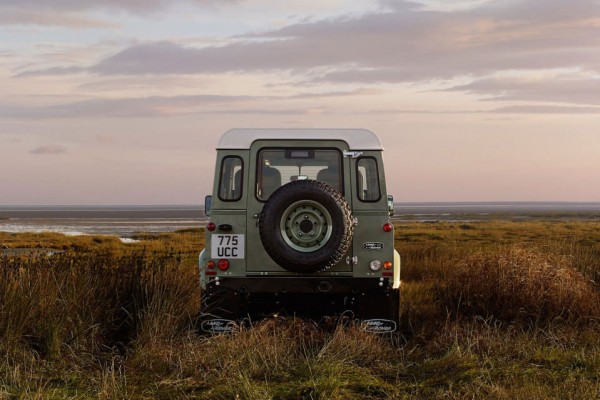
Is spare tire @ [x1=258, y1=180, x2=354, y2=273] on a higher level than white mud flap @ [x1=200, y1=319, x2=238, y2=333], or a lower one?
higher

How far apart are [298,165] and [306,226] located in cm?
103

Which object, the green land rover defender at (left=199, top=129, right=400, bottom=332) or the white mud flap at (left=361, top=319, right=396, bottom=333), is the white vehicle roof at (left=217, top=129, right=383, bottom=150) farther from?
the white mud flap at (left=361, top=319, right=396, bottom=333)

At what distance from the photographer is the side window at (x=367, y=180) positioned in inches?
368

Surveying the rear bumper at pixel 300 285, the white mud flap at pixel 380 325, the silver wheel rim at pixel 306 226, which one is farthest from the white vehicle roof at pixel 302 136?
the white mud flap at pixel 380 325

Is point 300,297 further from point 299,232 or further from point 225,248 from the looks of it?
point 225,248

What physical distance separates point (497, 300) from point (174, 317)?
4.35 metres

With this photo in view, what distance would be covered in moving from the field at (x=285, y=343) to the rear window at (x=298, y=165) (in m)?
1.68

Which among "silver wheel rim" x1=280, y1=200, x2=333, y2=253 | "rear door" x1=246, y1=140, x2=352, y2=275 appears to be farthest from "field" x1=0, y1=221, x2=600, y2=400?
"rear door" x1=246, y1=140, x2=352, y2=275

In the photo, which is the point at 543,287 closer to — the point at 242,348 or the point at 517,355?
the point at 517,355

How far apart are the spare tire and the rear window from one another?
0.70m

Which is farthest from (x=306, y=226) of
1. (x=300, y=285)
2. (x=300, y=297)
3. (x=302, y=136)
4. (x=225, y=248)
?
(x=302, y=136)

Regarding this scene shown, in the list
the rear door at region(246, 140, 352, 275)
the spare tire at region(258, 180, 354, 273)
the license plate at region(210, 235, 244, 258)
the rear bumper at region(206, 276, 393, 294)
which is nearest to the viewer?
the spare tire at region(258, 180, 354, 273)

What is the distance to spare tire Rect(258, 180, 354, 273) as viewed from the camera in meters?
8.57

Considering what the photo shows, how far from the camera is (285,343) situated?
8.24 metres
